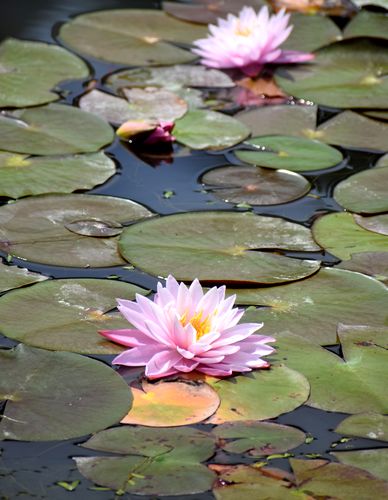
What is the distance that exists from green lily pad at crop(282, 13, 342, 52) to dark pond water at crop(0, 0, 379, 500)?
58 cm

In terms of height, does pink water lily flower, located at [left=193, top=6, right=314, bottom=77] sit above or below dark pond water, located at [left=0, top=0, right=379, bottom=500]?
above

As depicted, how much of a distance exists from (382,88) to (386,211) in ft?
2.89

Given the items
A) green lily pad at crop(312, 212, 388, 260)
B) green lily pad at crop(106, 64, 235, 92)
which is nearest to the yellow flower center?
green lily pad at crop(312, 212, 388, 260)

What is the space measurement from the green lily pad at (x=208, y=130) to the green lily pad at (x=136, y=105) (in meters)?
0.05

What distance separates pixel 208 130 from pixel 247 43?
0.58m

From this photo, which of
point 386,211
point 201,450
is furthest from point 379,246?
point 201,450

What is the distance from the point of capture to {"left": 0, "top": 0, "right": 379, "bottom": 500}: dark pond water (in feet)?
5.61

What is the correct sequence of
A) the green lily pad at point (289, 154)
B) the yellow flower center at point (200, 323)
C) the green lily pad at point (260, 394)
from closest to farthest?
the green lily pad at point (260, 394)
the yellow flower center at point (200, 323)
the green lily pad at point (289, 154)

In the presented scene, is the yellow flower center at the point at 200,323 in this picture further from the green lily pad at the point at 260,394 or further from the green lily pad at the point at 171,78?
the green lily pad at the point at 171,78

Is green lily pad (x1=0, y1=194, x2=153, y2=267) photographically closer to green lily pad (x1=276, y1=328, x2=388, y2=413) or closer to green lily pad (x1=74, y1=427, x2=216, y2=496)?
green lily pad (x1=276, y1=328, x2=388, y2=413)

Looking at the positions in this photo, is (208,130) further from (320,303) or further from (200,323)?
(200,323)

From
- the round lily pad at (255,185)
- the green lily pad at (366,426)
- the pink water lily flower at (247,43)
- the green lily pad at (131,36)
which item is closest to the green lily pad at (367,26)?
the pink water lily flower at (247,43)

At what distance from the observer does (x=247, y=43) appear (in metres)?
3.57

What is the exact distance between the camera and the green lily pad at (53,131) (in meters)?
2.95
